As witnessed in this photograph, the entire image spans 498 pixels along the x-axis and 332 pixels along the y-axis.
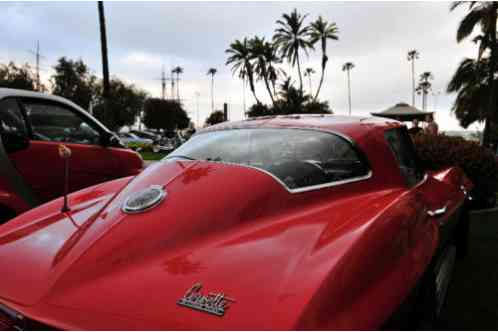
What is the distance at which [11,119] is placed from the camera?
3.28 meters

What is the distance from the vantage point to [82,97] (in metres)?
42.7

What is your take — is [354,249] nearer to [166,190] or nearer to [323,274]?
[323,274]

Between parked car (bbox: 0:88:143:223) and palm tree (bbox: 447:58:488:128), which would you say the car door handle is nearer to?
parked car (bbox: 0:88:143:223)

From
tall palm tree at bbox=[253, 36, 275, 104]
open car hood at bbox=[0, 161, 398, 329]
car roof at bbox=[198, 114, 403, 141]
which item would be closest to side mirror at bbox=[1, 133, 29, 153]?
open car hood at bbox=[0, 161, 398, 329]

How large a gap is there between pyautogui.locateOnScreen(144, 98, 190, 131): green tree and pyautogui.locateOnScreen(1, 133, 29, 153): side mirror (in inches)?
2250

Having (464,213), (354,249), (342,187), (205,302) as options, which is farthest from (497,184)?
(205,302)

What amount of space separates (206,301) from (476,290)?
9.61ft

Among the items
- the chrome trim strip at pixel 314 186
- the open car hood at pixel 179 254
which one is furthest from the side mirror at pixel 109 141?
the chrome trim strip at pixel 314 186

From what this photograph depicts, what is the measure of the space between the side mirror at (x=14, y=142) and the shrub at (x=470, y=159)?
5.60 m

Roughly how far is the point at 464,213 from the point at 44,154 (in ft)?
12.8

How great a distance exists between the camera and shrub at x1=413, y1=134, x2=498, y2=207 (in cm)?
635

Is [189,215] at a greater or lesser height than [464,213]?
greater

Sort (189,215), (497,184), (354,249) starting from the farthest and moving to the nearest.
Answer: (497,184)
(189,215)
(354,249)

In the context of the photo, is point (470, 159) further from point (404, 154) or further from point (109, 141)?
point (109, 141)
